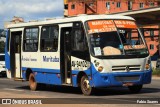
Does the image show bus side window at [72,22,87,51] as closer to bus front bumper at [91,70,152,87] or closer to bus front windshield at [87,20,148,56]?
bus front windshield at [87,20,148,56]

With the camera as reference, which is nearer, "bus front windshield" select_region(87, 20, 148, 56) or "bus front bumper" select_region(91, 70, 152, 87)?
"bus front bumper" select_region(91, 70, 152, 87)

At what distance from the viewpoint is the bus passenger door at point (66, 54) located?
59.6 feet

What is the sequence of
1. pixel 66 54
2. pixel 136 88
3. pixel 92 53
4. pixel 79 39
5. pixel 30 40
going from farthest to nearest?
pixel 30 40, pixel 66 54, pixel 136 88, pixel 79 39, pixel 92 53

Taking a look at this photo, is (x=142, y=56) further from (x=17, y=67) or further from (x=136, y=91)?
(x=17, y=67)

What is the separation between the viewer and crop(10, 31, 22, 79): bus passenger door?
22.5m

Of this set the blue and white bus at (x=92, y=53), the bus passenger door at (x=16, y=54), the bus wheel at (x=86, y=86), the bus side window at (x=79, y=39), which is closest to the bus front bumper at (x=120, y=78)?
the blue and white bus at (x=92, y=53)

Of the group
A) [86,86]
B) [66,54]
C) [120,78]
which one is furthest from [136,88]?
[66,54]

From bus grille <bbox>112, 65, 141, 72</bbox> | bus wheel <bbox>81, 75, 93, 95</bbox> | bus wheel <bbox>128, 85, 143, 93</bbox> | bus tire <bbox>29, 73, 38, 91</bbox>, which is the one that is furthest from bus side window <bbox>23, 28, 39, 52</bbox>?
bus grille <bbox>112, 65, 141, 72</bbox>

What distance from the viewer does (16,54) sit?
22734 mm

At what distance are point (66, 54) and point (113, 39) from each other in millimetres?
2293

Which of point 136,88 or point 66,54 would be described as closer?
point 136,88

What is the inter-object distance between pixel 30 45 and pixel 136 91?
568 cm

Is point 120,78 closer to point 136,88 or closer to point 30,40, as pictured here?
point 136,88

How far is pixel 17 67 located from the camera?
74.7 ft
